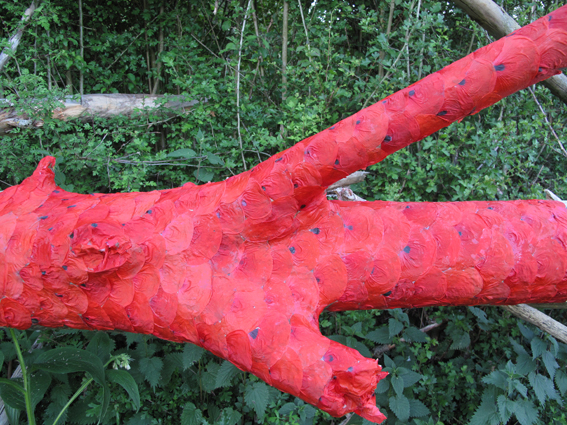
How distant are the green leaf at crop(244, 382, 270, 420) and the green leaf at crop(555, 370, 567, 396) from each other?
4.20 ft

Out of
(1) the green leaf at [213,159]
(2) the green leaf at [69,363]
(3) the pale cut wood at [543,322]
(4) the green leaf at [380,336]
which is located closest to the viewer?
(2) the green leaf at [69,363]

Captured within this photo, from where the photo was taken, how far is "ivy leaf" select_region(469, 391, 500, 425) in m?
1.59

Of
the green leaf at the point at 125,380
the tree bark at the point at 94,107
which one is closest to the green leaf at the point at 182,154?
the tree bark at the point at 94,107

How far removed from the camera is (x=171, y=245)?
3.39 ft

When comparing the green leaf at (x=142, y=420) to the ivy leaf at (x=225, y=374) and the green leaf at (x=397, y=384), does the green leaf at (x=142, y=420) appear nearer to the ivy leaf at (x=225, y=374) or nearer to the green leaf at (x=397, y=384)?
the ivy leaf at (x=225, y=374)

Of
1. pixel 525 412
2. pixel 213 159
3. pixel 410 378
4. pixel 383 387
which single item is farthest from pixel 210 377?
pixel 525 412

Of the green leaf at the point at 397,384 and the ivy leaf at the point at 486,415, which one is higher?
the green leaf at the point at 397,384

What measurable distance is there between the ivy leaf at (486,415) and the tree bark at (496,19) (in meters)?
1.35

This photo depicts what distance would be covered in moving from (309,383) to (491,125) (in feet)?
6.90

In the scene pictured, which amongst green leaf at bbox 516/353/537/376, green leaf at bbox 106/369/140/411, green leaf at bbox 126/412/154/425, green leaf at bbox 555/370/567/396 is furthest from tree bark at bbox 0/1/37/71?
green leaf at bbox 555/370/567/396

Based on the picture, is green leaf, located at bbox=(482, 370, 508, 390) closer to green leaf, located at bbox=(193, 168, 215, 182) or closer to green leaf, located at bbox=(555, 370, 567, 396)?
green leaf, located at bbox=(555, 370, 567, 396)

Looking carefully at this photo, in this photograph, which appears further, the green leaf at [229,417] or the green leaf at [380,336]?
the green leaf at [380,336]

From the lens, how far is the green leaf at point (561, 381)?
5.47ft

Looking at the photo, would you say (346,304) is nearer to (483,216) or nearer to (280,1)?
(483,216)
